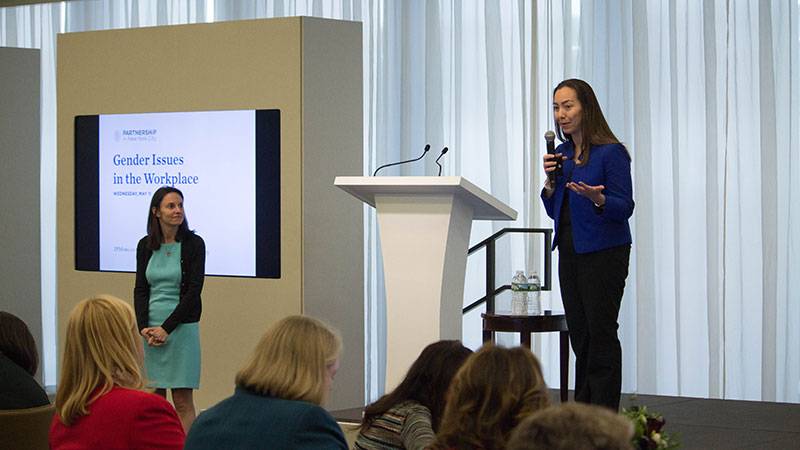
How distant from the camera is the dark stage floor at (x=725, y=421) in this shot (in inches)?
146

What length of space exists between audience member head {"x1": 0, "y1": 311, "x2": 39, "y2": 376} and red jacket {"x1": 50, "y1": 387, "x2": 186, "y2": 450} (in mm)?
660

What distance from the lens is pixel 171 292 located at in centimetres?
379

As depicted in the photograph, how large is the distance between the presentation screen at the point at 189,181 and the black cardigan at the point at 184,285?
111cm

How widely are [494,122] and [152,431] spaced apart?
415 cm

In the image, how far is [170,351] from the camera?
3770 millimetres

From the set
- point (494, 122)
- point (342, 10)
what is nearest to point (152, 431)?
point (494, 122)

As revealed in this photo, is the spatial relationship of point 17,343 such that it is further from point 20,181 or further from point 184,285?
point 20,181

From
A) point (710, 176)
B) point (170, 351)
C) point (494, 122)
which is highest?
point (494, 122)

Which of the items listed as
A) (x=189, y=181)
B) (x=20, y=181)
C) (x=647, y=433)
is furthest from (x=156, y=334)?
(x=20, y=181)

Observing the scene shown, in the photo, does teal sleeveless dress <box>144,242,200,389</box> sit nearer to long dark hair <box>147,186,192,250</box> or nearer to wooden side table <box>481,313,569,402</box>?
long dark hair <box>147,186,192,250</box>

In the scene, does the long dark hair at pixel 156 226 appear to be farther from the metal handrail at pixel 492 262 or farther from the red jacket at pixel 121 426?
the red jacket at pixel 121 426

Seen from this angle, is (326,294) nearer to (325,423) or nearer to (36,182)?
(36,182)

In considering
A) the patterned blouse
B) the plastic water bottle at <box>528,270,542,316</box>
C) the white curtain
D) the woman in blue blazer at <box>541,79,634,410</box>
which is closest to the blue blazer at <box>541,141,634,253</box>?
the woman in blue blazer at <box>541,79,634,410</box>

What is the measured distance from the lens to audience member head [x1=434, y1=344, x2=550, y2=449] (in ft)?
5.06
